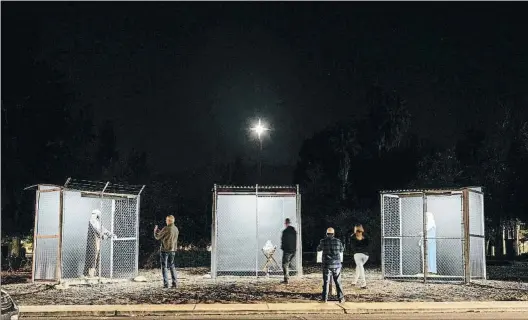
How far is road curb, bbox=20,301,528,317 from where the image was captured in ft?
44.3

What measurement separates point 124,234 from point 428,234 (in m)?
9.49

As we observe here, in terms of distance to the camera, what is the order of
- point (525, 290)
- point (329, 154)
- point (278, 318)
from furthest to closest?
point (329, 154), point (525, 290), point (278, 318)

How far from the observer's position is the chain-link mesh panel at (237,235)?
21.8 m

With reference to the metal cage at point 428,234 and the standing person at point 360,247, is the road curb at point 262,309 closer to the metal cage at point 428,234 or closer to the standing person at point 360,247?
the standing person at point 360,247

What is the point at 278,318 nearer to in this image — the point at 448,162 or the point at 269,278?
the point at 269,278

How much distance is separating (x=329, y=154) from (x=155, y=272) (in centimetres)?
3760

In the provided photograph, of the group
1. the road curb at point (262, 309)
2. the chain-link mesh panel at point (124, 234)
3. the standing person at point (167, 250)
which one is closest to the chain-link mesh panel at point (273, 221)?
the chain-link mesh panel at point (124, 234)

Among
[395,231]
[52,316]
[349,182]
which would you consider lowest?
[52,316]

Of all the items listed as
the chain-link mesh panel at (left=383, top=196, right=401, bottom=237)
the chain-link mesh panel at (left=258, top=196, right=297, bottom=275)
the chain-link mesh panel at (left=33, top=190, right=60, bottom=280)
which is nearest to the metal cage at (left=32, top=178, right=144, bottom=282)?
the chain-link mesh panel at (left=33, top=190, right=60, bottom=280)

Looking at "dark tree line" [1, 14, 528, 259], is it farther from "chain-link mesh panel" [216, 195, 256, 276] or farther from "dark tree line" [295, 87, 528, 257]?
"chain-link mesh panel" [216, 195, 256, 276]

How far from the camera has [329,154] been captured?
195 feet

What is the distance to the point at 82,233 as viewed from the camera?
19.4 meters

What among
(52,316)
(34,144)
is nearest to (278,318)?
(52,316)

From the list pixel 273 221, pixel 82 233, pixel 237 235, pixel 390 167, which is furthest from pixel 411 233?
pixel 390 167
